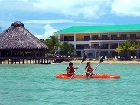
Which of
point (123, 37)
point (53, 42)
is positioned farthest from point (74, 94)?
point (123, 37)

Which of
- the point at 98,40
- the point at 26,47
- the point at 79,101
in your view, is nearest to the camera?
the point at 79,101

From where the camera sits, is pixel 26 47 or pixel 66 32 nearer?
pixel 26 47

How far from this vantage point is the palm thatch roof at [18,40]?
2881 inches

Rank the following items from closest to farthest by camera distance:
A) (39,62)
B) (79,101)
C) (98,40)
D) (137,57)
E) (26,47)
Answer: (79,101), (26,47), (39,62), (137,57), (98,40)

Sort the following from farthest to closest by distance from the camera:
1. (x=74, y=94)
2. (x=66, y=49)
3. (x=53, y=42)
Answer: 1. (x=53, y=42)
2. (x=66, y=49)
3. (x=74, y=94)

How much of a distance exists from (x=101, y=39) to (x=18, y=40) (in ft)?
68.3

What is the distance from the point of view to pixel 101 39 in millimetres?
90312

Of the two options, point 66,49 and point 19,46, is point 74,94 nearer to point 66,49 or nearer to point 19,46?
point 19,46

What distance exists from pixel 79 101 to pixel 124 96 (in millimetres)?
3348

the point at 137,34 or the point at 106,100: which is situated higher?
the point at 137,34

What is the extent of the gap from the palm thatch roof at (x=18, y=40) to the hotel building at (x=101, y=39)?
16.6 m

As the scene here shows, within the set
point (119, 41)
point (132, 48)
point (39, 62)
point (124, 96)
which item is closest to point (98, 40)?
point (119, 41)

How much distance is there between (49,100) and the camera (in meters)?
25.5

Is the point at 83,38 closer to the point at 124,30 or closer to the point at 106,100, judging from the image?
the point at 124,30
